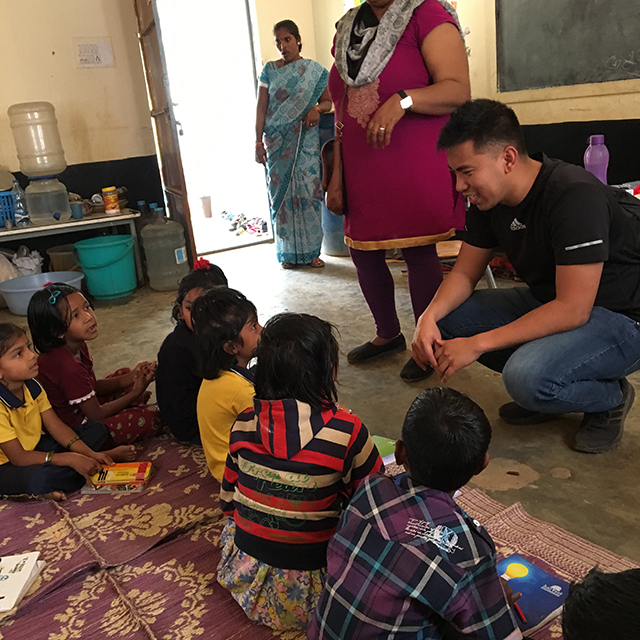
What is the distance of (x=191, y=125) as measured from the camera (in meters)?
6.88

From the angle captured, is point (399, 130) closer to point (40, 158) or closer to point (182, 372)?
point (182, 372)

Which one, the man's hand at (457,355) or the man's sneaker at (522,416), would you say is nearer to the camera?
the man's hand at (457,355)

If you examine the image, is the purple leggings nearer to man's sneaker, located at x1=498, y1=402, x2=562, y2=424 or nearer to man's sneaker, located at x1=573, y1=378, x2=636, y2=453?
man's sneaker, located at x1=498, y1=402, x2=562, y2=424

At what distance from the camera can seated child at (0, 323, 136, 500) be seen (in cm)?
171

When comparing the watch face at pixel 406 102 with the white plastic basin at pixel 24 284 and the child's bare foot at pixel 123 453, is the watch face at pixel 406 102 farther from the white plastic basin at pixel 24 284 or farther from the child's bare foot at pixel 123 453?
the white plastic basin at pixel 24 284

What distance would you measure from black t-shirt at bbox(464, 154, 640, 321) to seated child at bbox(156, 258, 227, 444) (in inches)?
37.1

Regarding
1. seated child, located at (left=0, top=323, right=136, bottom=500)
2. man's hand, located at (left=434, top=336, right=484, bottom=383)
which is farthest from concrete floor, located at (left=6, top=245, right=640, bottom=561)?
seated child, located at (left=0, top=323, right=136, bottom=500)

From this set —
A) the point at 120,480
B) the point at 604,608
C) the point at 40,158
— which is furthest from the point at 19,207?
the point at 604,608

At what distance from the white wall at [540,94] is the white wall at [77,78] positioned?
2.28m

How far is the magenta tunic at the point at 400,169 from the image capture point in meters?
2.07

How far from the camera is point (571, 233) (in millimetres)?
1574

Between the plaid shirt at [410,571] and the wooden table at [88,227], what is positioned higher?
the wooden table at [88,227]

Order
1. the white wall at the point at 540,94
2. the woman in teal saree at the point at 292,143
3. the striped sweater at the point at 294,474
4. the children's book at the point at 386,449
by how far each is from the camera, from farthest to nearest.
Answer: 1. the woman in teal saree at the point at 292,143
2. the white wall at the point at 540,94
3. the children's book at the point at 386,449
4. the striped sweater at the point at 294,474

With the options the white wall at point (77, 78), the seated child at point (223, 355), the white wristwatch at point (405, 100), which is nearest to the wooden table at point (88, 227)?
the white wall at point (77, 78)
